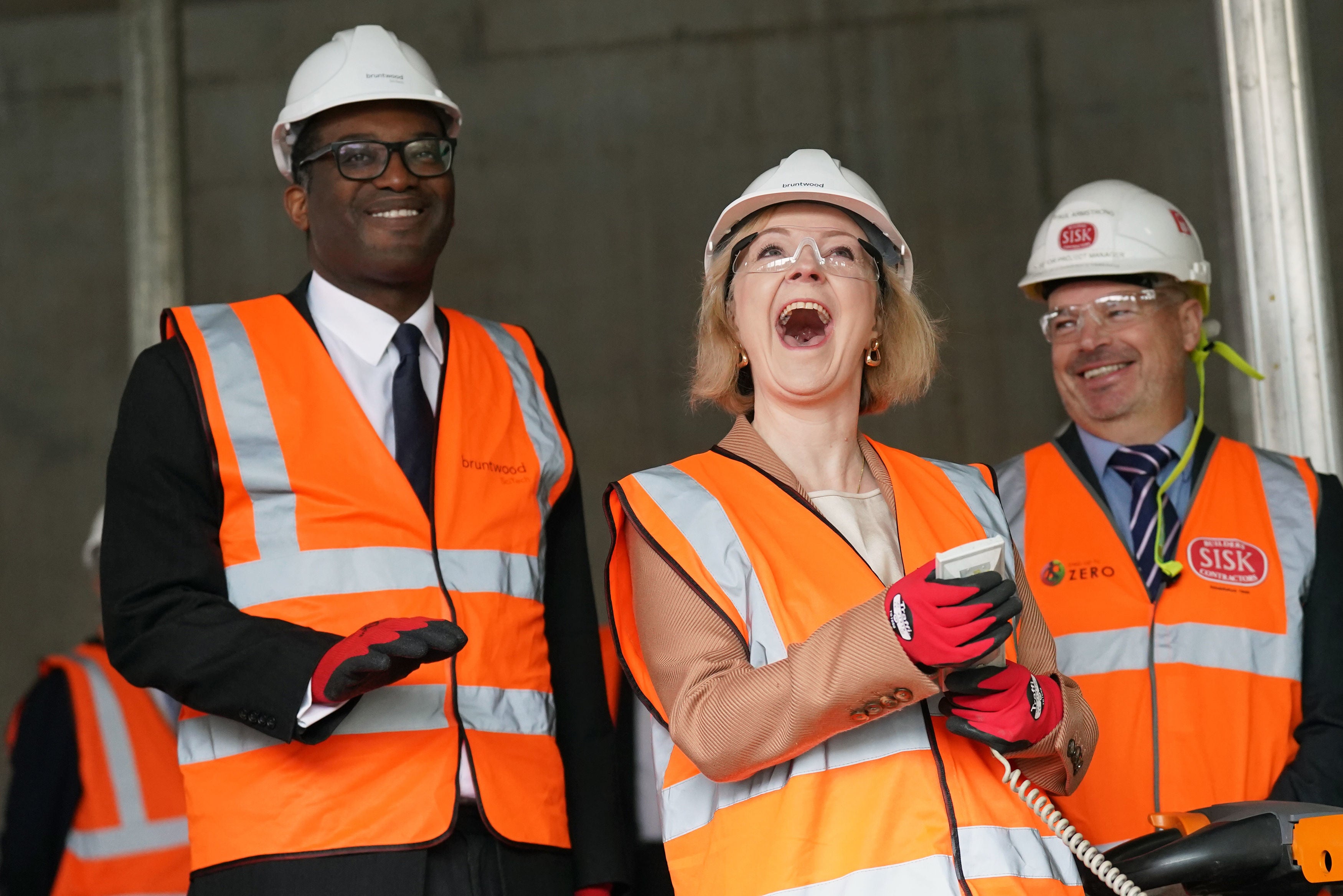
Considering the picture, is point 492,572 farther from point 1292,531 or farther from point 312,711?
point 1292,531

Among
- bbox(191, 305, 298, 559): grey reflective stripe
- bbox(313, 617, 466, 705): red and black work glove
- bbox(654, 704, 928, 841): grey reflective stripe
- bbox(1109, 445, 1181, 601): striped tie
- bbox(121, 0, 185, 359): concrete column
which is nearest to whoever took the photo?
bbox(654, 704, 928, 841): grey reflective stripe

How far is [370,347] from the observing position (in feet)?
9.45

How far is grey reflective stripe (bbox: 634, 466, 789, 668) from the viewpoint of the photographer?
218cm

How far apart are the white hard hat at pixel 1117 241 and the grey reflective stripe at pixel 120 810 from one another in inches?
109

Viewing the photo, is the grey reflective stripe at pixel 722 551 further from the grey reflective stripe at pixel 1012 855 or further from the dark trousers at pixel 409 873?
the dark trousers at pixel 409 873

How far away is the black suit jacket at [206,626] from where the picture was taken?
2404 mm

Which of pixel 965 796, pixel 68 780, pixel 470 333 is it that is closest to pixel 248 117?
pixel 68 780

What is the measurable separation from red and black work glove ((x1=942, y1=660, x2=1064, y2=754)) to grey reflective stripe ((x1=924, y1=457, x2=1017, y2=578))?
0.40m

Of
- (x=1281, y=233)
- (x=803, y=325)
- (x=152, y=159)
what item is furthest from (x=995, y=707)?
(x=152, y=159)

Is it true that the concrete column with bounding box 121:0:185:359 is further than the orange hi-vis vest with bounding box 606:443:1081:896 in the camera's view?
Yes

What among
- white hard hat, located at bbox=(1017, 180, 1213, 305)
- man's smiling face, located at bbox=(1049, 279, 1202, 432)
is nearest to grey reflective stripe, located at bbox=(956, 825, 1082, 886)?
man's smiling face, located at bbox=(1049, 279, 1202, 432)

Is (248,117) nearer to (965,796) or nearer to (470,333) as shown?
(470,333)

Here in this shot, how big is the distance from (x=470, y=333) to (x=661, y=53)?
5.55m

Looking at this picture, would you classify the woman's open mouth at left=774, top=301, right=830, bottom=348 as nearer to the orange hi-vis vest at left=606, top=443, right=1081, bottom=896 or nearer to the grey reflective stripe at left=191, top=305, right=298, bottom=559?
the orange hi-vis vest at left=606, top=443, right=1081, bottom=896
